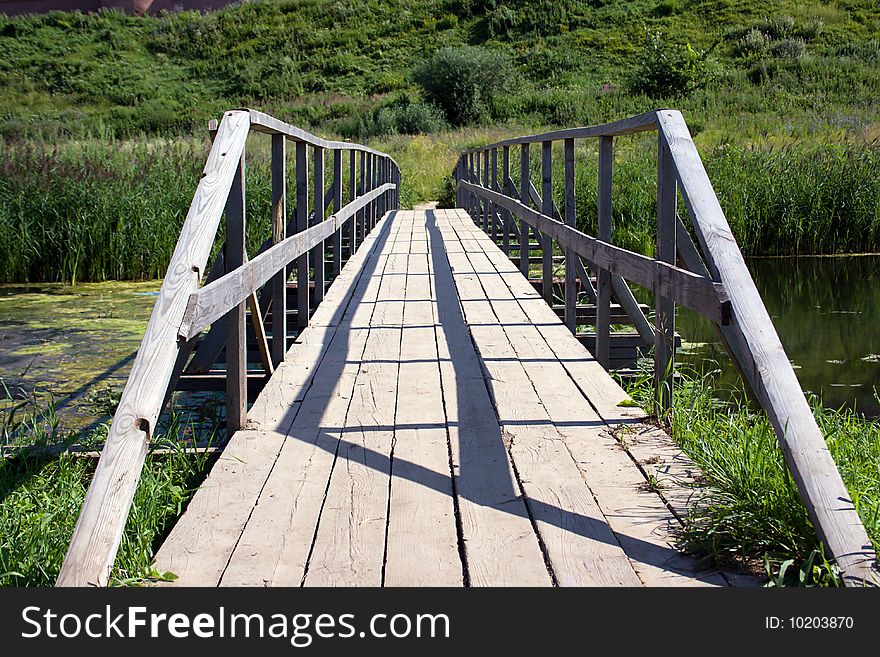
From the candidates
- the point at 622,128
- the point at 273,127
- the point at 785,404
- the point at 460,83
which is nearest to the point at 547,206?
the point at 622,128

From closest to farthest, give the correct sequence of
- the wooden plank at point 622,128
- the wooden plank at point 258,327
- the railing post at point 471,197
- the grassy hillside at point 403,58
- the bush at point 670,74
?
the wooden plank at point 622,128, the wooden plank at point 258,327, the railing post at point 471,197, the bush at point 670,74, the grassy hillside at point 403,58

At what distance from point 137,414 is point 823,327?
21.5 feet

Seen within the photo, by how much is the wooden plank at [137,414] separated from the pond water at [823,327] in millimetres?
3933

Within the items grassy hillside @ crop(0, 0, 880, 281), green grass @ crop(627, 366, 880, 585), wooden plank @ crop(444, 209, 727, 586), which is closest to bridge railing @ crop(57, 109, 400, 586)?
wooden plank @ crop(444, 209, 727, 586)

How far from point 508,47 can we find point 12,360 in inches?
1513

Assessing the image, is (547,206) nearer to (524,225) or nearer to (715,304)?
(524,225)

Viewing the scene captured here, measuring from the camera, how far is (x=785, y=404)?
2.10m

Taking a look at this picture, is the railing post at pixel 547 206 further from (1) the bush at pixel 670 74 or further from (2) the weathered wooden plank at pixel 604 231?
(1) the bush at pixel 670 74

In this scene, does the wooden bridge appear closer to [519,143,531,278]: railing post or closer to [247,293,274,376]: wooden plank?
[247,293,274,376]: wooden plank

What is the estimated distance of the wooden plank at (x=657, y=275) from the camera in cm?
243

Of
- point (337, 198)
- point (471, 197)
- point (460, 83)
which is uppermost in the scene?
point (460, 83)

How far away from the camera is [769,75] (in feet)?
105

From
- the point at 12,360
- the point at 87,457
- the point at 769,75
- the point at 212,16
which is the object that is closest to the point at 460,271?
the point at 12,360

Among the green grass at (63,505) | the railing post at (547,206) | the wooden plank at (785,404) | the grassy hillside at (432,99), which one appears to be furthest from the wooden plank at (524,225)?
the wooden plank at (785,404)
